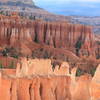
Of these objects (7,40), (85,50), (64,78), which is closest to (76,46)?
(85,50)

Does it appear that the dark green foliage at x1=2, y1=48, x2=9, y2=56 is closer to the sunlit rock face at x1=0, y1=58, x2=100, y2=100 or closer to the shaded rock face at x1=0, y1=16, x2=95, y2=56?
the shaded rock face at x1=0, y1=16, x2=95, y2=56

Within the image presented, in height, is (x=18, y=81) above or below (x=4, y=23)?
above

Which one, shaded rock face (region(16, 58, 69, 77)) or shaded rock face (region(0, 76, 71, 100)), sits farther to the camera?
shaded rock face (region(16, 58, 69, 77))

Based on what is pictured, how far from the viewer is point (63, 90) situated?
26594 mm

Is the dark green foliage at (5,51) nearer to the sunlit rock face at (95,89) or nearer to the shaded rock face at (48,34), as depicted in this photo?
the shaded rock face at (48,34)

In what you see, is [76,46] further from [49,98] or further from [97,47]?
[49,98]

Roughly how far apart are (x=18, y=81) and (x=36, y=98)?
1633 millimetres

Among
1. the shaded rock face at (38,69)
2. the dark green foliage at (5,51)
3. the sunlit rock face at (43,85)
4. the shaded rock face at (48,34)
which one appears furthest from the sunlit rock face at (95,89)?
the shaded rock face at (48,34)

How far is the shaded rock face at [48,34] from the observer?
82.5 metres

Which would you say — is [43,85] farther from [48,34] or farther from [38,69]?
[48,34]

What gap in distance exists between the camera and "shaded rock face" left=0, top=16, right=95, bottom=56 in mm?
82500

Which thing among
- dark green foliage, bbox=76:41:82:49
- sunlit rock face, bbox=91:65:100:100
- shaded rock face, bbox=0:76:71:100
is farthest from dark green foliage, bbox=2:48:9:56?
sunlit rock face, bbox=91:65:100:100

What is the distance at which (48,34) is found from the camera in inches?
3536

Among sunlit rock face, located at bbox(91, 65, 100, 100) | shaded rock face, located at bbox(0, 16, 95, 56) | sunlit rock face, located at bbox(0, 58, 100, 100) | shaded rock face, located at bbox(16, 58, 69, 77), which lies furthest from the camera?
shaded rock face, located at bbox(0, 16, 95, 56)
